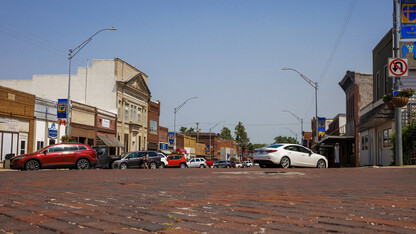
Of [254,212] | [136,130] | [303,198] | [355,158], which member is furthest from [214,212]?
[136,130]

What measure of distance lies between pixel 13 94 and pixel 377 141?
1144 inches

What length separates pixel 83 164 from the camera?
27.4m

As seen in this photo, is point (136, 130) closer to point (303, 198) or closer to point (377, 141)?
Answer: point (377, 141)

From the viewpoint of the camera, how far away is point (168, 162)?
4209 centimetres

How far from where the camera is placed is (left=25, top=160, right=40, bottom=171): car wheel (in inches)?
998

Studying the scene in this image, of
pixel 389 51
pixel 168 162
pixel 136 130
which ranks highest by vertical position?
pixel 389 51

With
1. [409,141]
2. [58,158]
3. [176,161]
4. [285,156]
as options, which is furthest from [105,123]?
[409,141]

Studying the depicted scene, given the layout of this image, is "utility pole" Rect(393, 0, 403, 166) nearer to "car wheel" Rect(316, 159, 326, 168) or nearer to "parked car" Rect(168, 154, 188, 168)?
"car wheel" Rect(316, 159, 326, 168)

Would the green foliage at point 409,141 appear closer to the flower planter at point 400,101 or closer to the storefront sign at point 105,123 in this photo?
the flower planter at point 400,101

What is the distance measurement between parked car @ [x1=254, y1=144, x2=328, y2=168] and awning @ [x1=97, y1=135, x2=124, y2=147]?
28.1 metres

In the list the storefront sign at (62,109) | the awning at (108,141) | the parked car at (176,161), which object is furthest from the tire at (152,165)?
the awning at (108,141)

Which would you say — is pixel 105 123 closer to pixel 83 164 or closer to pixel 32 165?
pixel 83 164

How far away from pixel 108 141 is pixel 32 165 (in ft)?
84.1

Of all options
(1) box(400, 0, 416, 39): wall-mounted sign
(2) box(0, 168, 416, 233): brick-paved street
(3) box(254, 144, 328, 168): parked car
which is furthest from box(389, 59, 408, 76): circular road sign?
(2) box(0, 168, 416, 233): brick-paved street
